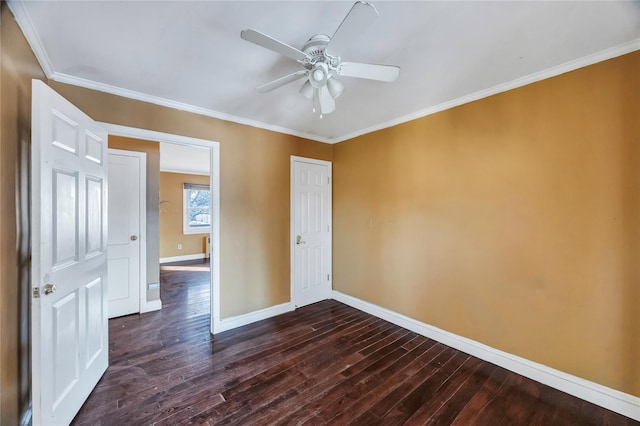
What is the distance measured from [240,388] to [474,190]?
2714 millimetres

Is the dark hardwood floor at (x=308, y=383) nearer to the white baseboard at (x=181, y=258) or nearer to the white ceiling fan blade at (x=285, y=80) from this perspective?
the white ceiling fan blade at (x=285, y=80)

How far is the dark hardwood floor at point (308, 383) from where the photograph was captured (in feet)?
5.49

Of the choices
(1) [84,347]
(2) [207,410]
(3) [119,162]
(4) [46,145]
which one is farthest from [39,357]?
(3) [119,162]

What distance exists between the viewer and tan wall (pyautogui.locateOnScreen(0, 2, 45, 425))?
4.34 feet

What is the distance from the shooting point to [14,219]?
1.46 metres

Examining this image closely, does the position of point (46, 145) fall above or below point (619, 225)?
above

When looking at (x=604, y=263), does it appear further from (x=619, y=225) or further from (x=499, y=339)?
(x=499, y=339)

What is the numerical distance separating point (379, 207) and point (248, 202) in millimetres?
1706

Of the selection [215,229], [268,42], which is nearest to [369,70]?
[268,42]

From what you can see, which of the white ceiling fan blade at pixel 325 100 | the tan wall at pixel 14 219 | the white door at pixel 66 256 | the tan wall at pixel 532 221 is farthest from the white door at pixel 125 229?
the tan wall at pixel 532 221

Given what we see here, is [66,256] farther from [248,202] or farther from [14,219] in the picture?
[248,202]

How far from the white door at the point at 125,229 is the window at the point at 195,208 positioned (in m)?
3.82

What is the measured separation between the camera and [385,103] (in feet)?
8.52

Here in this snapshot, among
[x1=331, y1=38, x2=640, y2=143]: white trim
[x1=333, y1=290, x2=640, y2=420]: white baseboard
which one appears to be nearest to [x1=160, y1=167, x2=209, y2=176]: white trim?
[x1=331, y1=38, x2=640, y2=143]: white trim
